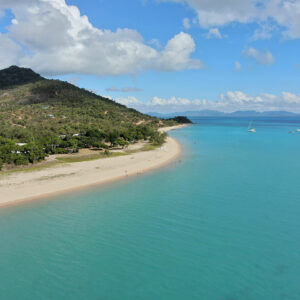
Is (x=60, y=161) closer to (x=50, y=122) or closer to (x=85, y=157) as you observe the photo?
(x=85, y=157)

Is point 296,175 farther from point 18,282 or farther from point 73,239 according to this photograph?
point 18,282

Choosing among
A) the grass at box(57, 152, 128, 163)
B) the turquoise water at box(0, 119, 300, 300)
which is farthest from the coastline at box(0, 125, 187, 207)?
the turquoise water at box(0, 119, 300, 300)

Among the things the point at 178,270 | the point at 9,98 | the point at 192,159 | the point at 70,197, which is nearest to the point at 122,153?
the point at 192,159

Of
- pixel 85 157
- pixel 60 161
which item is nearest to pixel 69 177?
pixel 60 161

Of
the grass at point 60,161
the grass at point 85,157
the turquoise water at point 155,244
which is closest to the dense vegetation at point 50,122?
the grass at point 60,161

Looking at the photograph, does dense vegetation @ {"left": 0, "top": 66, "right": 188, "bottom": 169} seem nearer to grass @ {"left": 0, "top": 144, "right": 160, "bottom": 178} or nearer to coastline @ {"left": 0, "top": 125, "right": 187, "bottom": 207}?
grass @ {"left": 0, "top": 144, "right": 160, "bottom": 178}
